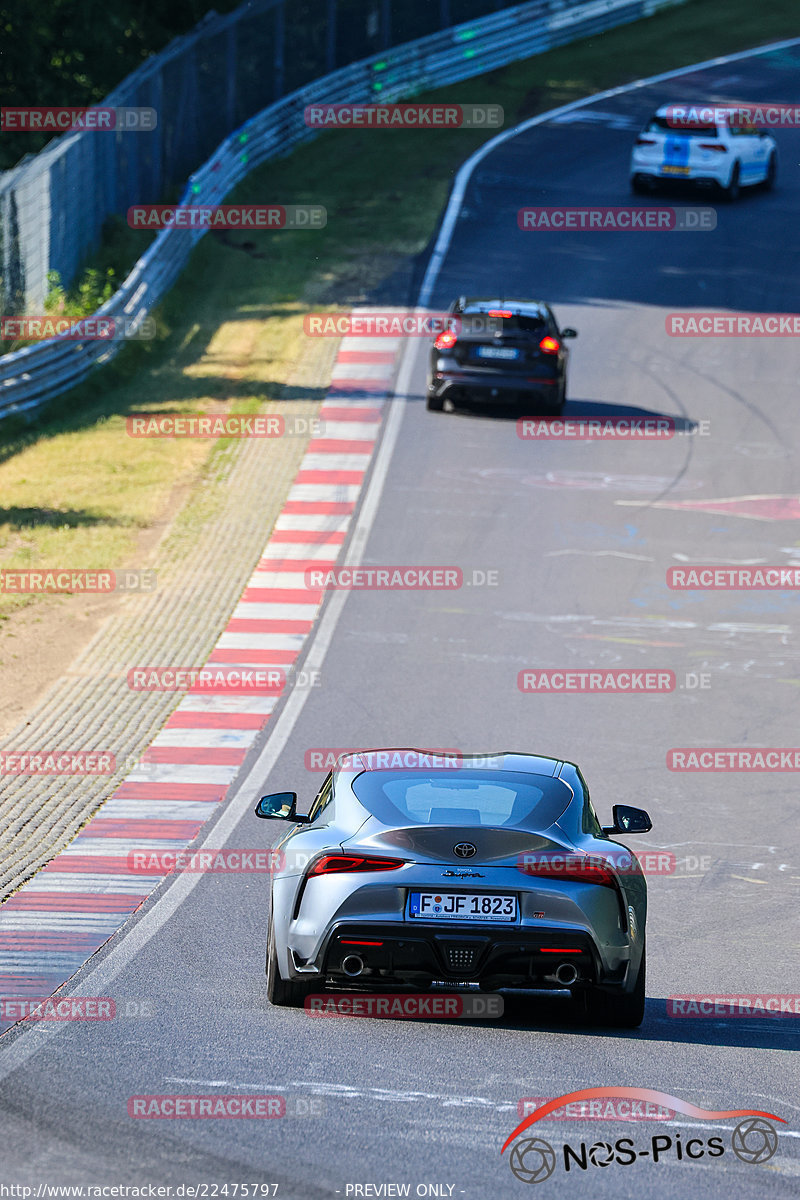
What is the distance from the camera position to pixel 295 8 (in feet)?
135

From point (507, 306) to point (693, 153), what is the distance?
39.8ft

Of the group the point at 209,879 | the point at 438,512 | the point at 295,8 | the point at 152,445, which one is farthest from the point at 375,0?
the point at 209,879

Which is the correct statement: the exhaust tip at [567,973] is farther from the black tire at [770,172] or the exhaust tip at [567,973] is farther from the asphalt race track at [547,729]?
the black tire at [770,172]

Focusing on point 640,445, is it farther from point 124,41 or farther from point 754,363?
point 124,41

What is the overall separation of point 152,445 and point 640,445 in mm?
7264
